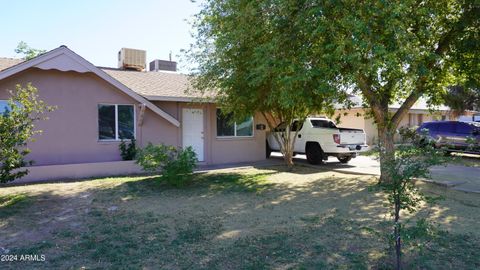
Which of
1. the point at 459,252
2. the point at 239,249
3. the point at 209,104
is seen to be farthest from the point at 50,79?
the point at 459,252

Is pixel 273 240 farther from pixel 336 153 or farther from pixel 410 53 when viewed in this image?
pixel 336 153

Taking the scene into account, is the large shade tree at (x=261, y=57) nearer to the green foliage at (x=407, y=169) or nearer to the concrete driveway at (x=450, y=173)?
the concrete driveway at (x=450, y=173)

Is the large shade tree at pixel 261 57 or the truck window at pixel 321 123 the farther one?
the truck window at pixel 321 123

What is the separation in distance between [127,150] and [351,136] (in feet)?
28.3

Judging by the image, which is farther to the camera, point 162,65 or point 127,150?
point 162,65

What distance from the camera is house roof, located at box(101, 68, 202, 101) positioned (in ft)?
46.1

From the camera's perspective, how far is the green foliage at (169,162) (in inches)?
393

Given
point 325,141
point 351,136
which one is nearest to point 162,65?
point 325,141

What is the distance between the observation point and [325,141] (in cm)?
1513

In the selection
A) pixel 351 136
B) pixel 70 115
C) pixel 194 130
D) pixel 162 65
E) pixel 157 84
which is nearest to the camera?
pixel 70 115

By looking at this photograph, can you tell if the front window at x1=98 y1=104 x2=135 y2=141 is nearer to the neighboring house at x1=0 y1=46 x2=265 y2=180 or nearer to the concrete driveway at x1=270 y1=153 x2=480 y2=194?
the neighboring house at x1=0 y1=46 x2=265 y2=180

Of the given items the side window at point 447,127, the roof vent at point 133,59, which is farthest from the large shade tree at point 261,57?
the side window at point 447,127

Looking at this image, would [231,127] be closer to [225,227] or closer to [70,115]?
[70,115]

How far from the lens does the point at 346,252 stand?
5.33m
